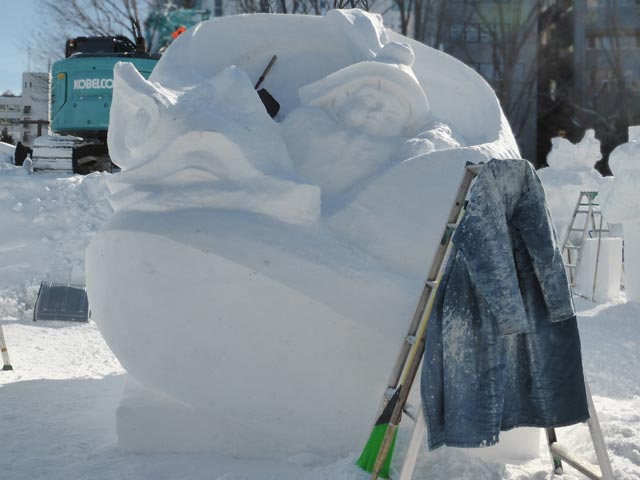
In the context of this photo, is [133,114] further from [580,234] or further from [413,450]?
[580,234]

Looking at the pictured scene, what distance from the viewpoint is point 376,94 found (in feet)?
12.0

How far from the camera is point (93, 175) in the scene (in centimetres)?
938

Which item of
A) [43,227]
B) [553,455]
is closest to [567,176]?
Result: [43,227]

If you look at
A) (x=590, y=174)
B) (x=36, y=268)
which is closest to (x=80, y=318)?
(x=36, y=268)

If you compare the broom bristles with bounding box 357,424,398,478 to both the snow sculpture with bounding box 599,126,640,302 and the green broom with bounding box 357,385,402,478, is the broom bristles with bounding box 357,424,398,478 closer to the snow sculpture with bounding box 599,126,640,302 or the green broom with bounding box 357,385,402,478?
the green broom with bounding box 357,385,402,478

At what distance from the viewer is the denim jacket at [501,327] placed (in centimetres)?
251

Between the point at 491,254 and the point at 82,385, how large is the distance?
11.0ft

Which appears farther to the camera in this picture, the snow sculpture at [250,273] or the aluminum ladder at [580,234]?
the aluminum ladder at [580,234]

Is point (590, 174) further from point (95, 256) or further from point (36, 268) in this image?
point (95, 256)

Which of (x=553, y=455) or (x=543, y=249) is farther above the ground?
(x=543, y=249)

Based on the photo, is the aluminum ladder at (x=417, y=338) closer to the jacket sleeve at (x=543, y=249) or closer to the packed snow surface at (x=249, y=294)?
the jacket sleeve at (x=543, y=249)

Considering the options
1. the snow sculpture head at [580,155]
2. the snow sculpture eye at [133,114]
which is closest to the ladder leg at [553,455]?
the snow sculpture eye at [133,114]

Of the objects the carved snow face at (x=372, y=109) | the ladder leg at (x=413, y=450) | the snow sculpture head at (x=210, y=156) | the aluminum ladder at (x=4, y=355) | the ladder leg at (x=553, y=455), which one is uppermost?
the carved snow face at (x=372, y=109)

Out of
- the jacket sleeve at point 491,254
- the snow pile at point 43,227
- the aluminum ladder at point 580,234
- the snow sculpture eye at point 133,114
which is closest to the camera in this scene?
the jacket sleeve at point 491,254
